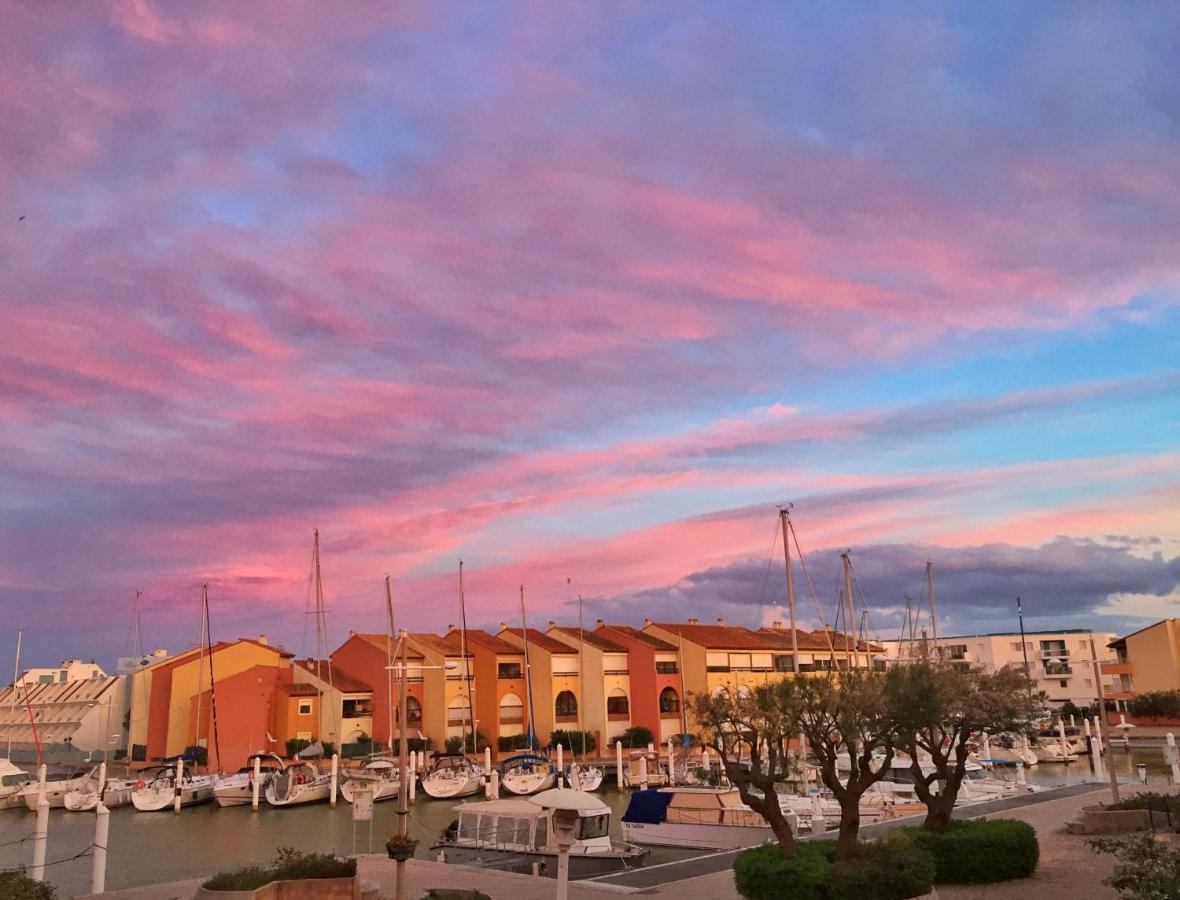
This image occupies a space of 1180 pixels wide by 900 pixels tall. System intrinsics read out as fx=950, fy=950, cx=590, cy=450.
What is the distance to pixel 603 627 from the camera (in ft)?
259

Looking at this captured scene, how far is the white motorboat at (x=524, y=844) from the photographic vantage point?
87.8 feet

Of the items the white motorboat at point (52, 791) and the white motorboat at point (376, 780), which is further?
the white motorboat at point (52, 791)

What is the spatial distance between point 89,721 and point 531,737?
34782 mm

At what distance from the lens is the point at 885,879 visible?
16.2m

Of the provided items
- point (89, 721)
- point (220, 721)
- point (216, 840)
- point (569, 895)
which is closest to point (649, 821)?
point (569, 895)

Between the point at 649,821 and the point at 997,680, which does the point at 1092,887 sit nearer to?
the point at 997,680

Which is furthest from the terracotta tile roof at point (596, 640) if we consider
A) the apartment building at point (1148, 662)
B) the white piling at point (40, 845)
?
the white piling at point (40, 845)

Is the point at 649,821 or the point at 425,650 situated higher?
the point at 425,650

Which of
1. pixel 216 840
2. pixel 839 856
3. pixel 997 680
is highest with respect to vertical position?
pixel 997 680

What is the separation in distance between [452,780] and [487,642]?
22.3 meters

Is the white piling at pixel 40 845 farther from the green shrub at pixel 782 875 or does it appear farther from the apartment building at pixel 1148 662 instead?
the apartment building at pixel 1148 662

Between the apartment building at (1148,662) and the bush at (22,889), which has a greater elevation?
the apartment building at (1148,662)

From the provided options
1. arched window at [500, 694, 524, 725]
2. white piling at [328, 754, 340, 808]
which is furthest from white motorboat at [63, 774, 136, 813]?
arched window at [500, 694, 524, 725]

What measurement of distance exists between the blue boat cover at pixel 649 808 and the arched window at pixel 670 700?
39139 mm
